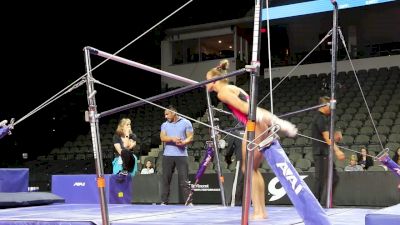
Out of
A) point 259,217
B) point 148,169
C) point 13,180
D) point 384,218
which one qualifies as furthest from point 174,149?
point 384,218

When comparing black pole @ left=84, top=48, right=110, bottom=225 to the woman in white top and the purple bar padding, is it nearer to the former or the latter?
the purple bar padding

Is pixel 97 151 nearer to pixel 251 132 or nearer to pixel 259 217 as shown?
pixel 251 132

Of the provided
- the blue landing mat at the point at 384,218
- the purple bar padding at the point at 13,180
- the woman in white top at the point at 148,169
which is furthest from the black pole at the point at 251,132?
the woman in white top at the point at 148,169

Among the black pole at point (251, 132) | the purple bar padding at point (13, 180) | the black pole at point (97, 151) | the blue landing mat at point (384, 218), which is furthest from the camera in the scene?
the purple bar padding at point (13, 180)

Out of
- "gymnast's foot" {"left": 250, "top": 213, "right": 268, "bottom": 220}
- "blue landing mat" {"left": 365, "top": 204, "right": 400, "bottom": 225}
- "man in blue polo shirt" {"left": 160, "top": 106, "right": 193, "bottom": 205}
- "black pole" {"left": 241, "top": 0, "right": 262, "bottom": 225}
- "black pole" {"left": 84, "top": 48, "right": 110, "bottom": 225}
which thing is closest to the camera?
"blue landing mat" {"left": 365, "top": 204, "right": 400, "bottom": 225}

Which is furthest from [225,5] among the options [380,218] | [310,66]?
[380,218]

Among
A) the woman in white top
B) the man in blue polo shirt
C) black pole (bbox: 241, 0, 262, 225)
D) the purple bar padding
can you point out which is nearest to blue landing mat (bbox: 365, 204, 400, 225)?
black pole (bbox: 241, 0, 262, 225)

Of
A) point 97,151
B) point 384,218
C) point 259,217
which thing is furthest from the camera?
point 259,217

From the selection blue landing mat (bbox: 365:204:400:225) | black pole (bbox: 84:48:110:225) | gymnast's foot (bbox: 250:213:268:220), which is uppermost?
black pole (bbox: 84:48:110:225)

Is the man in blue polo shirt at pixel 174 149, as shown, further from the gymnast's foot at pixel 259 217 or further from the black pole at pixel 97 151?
the black pole at pixel 97 151

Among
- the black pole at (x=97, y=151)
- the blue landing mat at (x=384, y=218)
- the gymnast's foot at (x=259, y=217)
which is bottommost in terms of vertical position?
the gymnast's foot at (x=259, y=217)

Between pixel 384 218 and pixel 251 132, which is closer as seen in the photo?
pixel 384 218

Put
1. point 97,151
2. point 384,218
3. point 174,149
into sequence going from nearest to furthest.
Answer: point 384,218 < point 97,151 < point 174,149

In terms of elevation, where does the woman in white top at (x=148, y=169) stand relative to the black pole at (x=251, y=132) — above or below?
below
